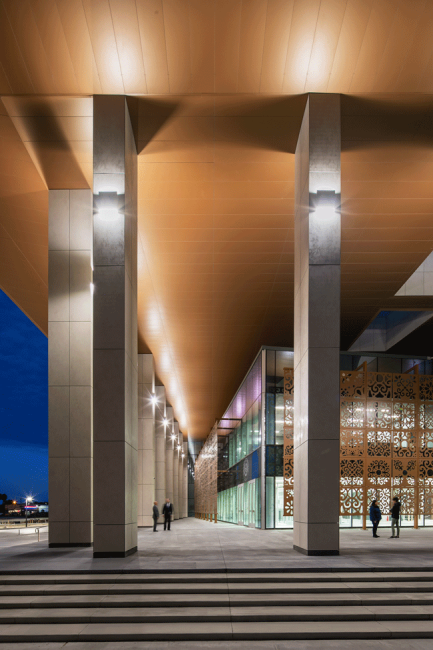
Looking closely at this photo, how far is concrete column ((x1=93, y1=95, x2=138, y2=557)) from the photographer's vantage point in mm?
12578

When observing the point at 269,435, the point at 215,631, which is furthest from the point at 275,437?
the point at 215,631

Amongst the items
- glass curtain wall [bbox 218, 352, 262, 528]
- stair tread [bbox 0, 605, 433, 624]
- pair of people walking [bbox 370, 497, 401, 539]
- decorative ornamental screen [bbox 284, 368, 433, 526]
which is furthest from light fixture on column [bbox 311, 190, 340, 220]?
glass curtain wall [bbox 218, 352, 262, 528]

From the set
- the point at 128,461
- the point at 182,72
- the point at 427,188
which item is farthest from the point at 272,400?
the point at 182,72

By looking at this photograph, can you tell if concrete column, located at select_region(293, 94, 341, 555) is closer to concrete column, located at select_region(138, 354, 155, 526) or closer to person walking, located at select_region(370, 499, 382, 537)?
person walking, located at select_region(370, 499, 382, 537)

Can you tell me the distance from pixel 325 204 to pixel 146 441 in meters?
23.0

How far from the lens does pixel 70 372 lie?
16.7 meters

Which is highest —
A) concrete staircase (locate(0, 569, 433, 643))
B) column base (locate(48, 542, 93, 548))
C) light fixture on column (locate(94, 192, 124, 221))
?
light fixture on column (locate(94, 192, 124, 221))

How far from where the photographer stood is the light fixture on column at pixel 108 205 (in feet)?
44.0

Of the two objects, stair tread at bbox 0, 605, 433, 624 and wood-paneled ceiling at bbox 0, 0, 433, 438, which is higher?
wood-paneled ceiling at bbox 0, 0, 433, 438

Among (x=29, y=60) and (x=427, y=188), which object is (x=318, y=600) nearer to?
(x=29, y=60)

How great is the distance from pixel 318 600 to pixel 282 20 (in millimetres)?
10276

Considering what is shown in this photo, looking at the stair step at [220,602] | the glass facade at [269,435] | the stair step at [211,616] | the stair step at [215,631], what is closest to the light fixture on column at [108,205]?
the stair step at [220,602]

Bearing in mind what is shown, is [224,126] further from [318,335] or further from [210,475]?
[210,475]

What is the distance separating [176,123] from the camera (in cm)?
1461
